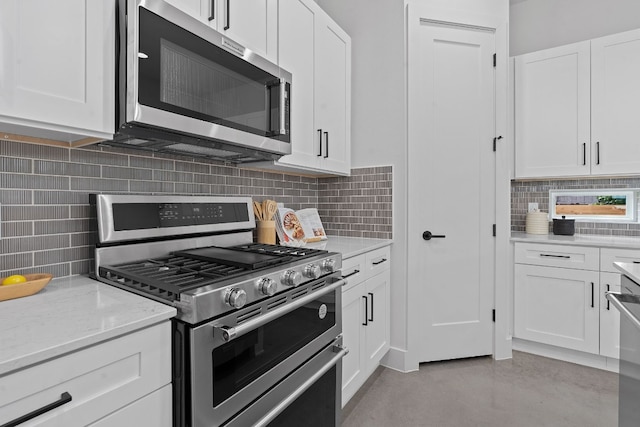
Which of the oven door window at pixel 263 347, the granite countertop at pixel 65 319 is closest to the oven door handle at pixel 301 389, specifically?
the oven door window at pixel 263 347

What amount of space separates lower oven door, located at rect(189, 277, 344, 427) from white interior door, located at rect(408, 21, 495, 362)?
4.07ft

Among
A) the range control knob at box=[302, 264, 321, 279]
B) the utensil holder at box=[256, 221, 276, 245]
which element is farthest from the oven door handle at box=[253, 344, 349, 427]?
the utensil holder at box=[256, 221, 276, 245]

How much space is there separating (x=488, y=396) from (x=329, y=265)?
1499mm

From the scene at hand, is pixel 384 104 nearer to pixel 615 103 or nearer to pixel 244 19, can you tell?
pixel 244 19

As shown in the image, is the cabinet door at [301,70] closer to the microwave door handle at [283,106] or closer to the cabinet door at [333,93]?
the cabinet door at [333,93]

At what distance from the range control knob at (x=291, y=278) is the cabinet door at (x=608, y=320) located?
8.02 feet

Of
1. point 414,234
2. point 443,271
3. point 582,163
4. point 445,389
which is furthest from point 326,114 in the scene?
point 582,163

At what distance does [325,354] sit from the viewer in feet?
4.92

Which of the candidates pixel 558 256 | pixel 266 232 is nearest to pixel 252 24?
pixel 266 232

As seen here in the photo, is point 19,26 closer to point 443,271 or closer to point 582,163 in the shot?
point 443,271

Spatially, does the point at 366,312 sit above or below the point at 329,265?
below

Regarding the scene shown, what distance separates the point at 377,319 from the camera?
221 cm

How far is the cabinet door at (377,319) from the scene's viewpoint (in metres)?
2.07

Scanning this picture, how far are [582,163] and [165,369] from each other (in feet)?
10.7
